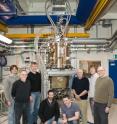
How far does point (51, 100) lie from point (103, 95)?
0.90 metres

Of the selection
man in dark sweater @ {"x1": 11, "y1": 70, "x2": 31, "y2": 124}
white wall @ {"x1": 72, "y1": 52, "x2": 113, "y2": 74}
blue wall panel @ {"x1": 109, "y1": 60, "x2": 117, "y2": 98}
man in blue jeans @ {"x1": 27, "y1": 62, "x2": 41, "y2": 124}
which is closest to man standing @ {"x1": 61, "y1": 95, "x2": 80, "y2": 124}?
man in dark sweater @ {"x1": 11, "y1": 70, "x2": 31, "y2": 124}

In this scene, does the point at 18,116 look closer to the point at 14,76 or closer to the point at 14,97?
the point at 14,97

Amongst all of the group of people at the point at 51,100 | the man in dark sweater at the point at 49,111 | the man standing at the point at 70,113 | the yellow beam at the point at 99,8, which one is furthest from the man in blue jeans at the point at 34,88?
the yellow beam at the point at 99,8

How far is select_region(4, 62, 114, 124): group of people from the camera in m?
4.25

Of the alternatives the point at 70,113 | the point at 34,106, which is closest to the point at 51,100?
the point at 70,113

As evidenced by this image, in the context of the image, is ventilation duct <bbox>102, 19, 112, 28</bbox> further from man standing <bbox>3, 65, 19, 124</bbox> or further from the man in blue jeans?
man standing <bbox>3, 65, 19, 124</bbox>

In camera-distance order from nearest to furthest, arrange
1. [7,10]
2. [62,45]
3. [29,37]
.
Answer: [62,45] < [7,10] < [29,37]

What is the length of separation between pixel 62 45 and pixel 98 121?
6.46 ft

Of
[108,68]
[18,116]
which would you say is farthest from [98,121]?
[108,68]

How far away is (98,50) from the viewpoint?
907cm

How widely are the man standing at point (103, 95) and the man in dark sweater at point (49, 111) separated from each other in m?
0.74

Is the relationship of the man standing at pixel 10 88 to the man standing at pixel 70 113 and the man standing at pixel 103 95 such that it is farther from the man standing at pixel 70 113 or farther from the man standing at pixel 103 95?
the man standing at pixel 103 95

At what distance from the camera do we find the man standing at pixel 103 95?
432 cm

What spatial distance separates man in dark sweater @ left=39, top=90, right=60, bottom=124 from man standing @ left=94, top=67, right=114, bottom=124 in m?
0.74
